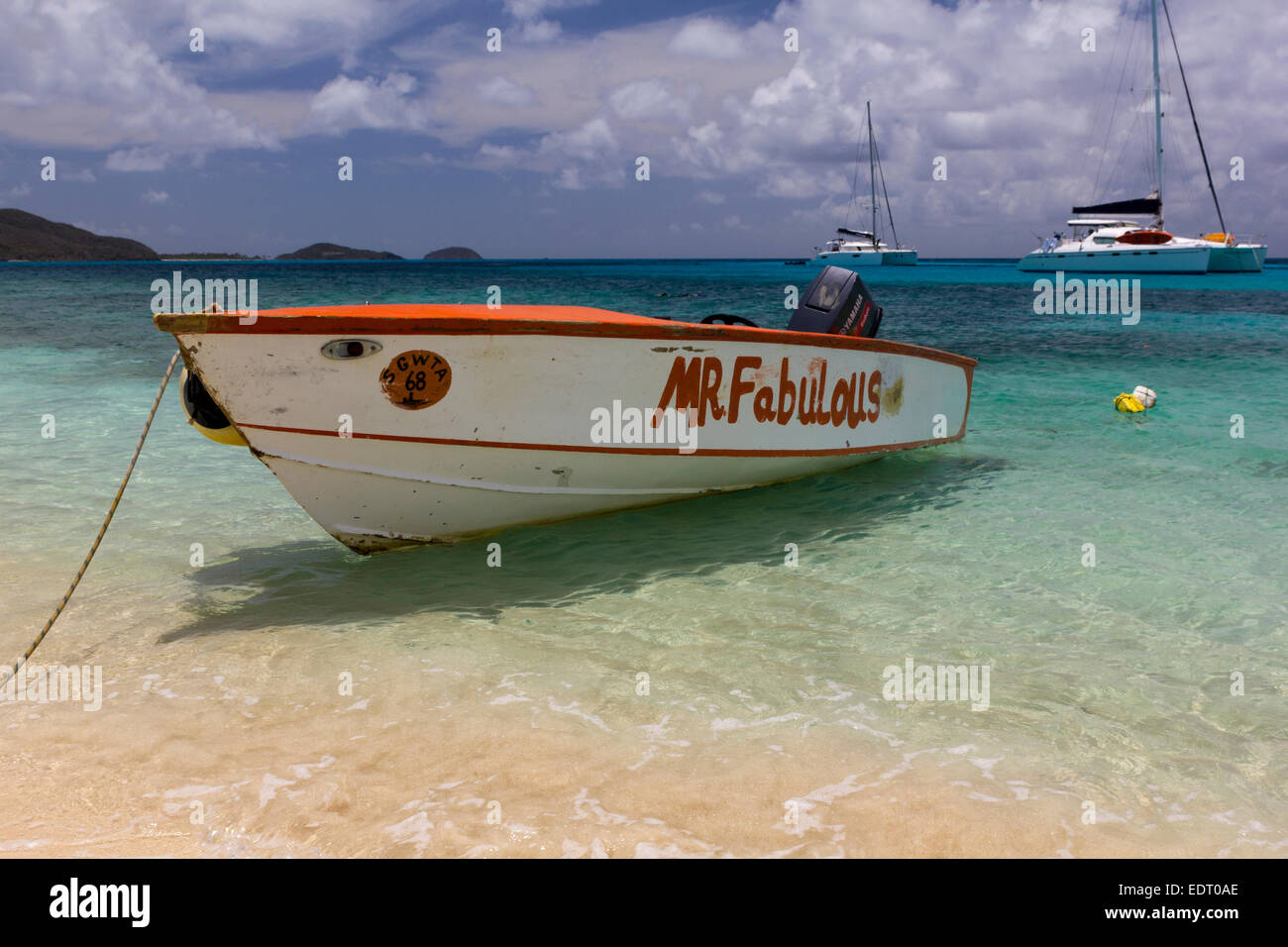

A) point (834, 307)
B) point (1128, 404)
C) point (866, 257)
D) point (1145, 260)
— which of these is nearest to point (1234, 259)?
point (1145, 260)

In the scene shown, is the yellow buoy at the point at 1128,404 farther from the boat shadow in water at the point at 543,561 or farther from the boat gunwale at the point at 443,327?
the boat gunwale at the point at 443,327

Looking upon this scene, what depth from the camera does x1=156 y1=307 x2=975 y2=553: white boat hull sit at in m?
4.08

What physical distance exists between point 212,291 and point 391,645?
237 centimetres

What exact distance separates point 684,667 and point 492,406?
169 cm

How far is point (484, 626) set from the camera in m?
4.08

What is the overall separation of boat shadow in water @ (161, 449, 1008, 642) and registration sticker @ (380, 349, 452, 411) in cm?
97

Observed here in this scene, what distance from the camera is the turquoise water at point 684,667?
2.56 meters

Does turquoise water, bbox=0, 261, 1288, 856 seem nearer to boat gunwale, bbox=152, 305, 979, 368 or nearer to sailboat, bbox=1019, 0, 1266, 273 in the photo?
boat gunwale, bbox=152, 305, 979, 368

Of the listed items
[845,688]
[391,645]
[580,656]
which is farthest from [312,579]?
[845,688]

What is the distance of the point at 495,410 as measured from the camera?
14.8 ft

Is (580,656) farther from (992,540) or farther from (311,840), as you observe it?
(992,540)

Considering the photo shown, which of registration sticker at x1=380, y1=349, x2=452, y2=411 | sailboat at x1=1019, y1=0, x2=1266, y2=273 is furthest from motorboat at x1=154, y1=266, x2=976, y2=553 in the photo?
sailboat at x1=1019, y1=0, x2=1266, y2=273
